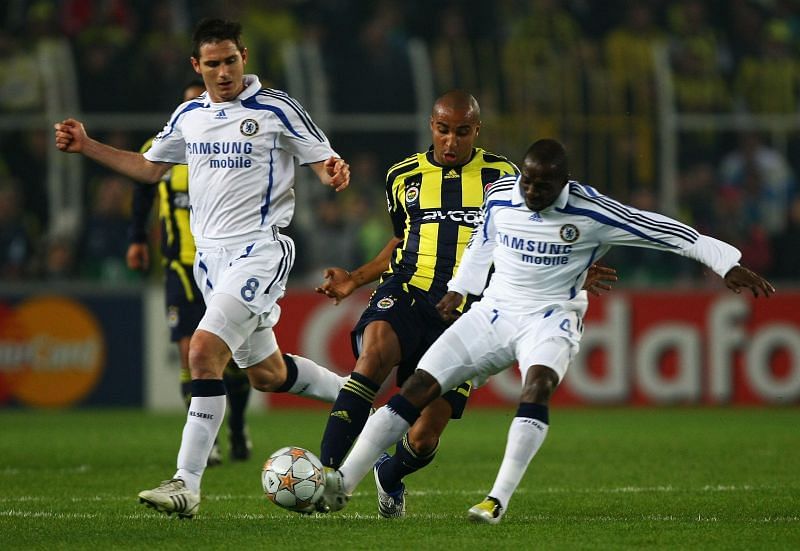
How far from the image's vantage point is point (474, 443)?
10.7 metres

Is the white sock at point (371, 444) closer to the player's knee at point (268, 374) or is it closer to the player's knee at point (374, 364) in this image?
the player's knee at point (374, 364)

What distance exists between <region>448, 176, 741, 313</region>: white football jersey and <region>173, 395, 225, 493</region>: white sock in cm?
122

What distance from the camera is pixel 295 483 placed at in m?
5.96

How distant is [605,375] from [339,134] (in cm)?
352

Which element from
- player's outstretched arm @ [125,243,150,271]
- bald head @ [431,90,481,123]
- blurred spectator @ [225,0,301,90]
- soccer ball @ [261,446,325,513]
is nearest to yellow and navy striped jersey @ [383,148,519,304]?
bald head @ [431,90,481,123]

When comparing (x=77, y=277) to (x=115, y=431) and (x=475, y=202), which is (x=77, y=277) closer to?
(x=115, y=431)

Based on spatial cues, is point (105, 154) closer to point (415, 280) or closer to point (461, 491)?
point (415, 280)

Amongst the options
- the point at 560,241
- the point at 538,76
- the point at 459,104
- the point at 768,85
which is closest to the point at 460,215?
the point at 459,104

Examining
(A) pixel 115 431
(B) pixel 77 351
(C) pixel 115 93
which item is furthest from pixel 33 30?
(A) pixel 115 431

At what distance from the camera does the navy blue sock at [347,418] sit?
6445 millimetres

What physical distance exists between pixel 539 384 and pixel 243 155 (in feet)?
6.22

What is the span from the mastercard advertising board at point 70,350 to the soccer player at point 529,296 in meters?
7.84

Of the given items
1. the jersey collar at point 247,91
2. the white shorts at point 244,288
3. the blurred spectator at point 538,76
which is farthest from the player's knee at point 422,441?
the blurred spectator at point 538,76

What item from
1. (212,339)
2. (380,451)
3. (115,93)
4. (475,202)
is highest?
(115,93)
